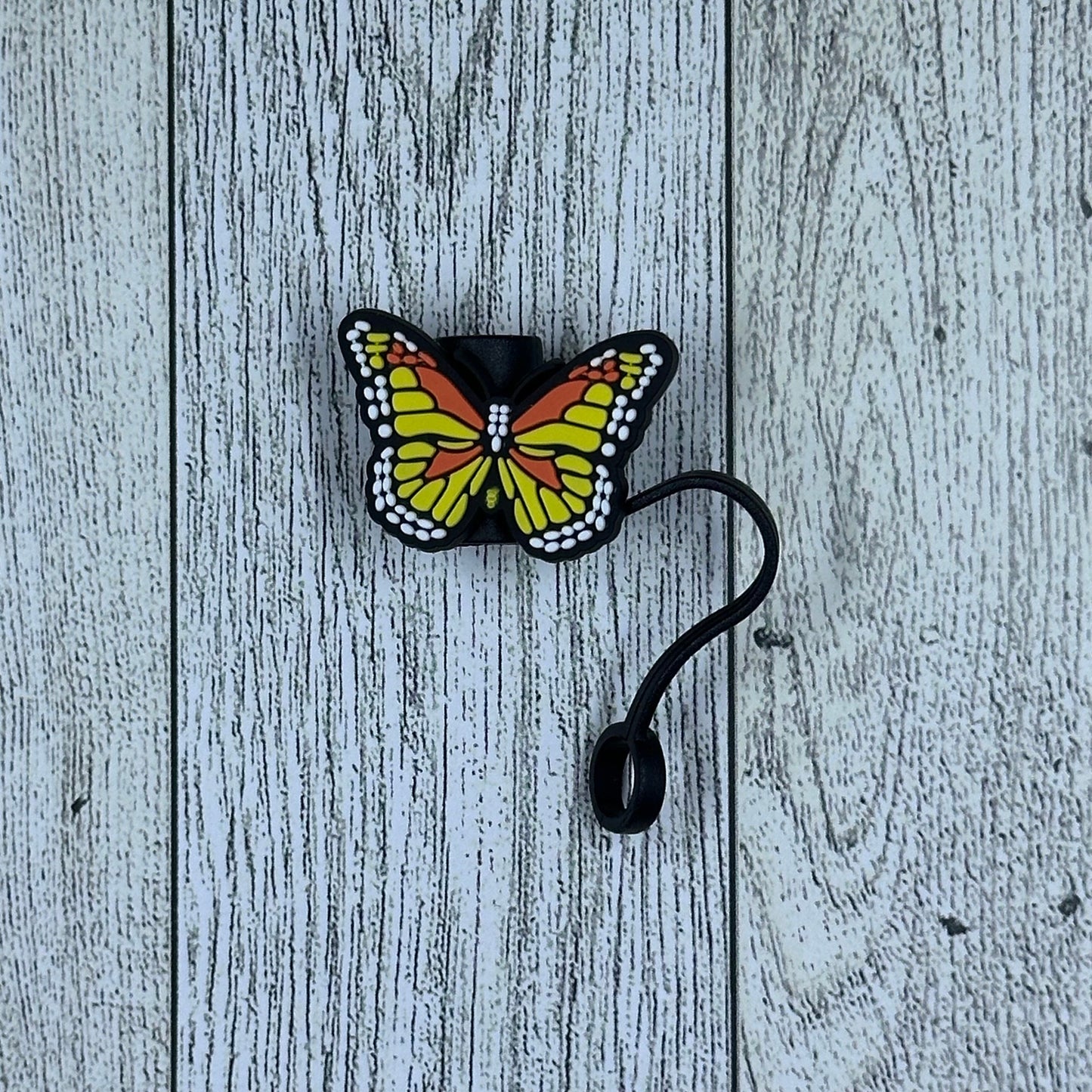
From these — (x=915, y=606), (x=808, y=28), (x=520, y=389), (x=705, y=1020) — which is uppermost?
(x=808, y=28)

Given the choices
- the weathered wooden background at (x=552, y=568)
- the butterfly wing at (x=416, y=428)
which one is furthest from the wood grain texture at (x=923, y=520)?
the butterfly wing at (x=416, y=428)

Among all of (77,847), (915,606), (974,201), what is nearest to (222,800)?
(77,847)

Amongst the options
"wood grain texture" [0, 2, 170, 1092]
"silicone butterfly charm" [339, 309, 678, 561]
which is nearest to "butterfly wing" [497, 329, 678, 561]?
"silicone butterfly charm" [339, 309, 678, 561]

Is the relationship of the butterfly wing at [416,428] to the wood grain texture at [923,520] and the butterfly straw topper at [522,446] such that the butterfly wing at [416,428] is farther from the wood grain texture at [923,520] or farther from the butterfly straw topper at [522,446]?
the wood grain texture at [923,520]

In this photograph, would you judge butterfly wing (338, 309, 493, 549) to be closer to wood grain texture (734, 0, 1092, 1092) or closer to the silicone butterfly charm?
the silicone butterfly charm

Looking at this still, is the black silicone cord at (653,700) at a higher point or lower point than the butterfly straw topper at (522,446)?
lower

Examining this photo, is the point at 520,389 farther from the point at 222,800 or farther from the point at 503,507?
the point at 222,800

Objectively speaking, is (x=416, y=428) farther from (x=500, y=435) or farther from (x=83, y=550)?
(x=83, y=550)

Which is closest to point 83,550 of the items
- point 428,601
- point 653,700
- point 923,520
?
point 428,601
